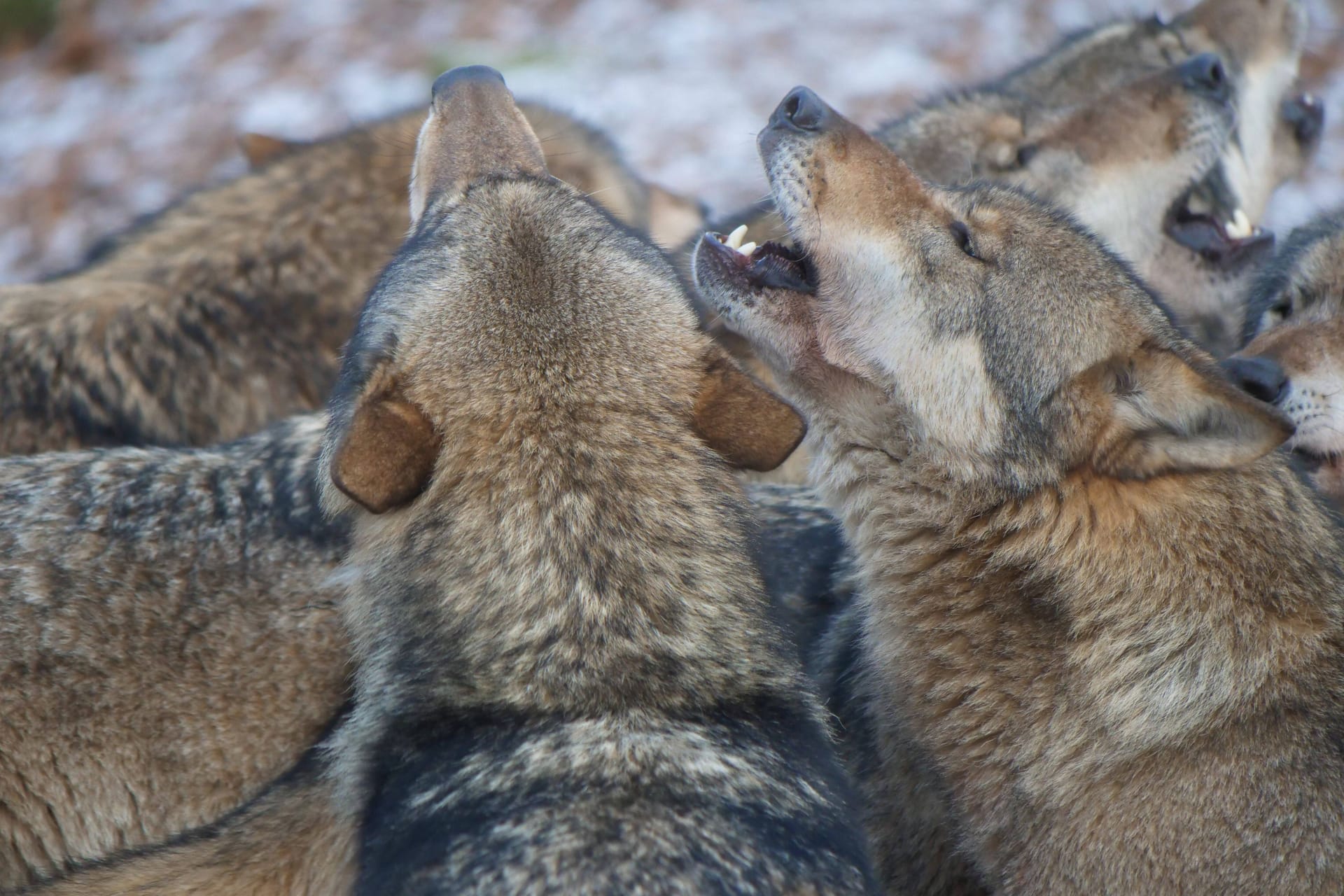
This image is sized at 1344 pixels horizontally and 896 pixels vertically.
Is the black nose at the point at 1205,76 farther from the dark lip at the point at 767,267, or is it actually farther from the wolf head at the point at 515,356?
the wolf head at the point at 515,356

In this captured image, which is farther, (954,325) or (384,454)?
(954,325)

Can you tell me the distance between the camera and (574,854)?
2779mm

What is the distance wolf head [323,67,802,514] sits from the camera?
3260 mm

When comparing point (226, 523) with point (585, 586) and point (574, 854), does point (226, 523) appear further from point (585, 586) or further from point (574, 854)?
point (574, 854)

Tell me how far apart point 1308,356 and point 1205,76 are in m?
2.01

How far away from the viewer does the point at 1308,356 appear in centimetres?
445

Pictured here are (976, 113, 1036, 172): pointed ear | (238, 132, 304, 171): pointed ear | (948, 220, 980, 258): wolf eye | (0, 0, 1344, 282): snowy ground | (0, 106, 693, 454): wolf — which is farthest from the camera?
Answer: (0, 0, 1344, 282): snowy ground

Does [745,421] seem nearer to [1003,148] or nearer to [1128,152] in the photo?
[1003,148]

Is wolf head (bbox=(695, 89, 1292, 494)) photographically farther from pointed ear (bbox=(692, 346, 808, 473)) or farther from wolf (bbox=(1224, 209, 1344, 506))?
wolf (bbox=(1224, 209, 1344, 506))

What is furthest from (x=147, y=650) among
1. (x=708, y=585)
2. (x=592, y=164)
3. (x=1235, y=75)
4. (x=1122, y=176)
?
(x=1235, y=75)

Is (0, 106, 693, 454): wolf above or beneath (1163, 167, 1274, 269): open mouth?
above

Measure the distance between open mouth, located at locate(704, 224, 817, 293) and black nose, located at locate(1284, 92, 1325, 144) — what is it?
4.30 metres

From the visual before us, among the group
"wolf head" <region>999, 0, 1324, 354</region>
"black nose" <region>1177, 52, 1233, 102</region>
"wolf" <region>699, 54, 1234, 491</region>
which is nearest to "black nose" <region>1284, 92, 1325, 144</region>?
"wolf head" <region>999, 0, 1324, 354</region>

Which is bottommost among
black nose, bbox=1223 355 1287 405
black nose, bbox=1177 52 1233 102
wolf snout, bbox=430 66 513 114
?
black nose, bbox=1223 355 1287 405
